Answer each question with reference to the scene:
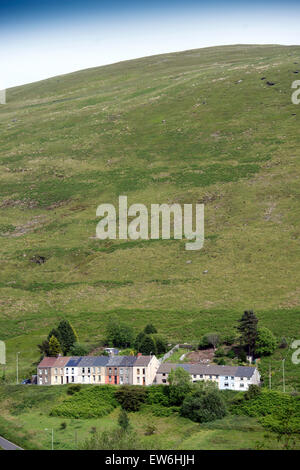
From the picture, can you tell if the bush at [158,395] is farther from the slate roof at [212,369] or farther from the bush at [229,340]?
the bush at [229,340]

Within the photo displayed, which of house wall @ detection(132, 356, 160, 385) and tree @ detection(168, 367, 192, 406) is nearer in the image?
tree @ detection(168, 367, 192, 406)

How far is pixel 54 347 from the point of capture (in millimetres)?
71125

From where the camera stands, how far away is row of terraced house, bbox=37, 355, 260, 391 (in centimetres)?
6116

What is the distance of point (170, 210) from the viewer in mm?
124750

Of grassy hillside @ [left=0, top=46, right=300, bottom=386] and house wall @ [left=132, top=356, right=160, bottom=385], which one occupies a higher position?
grassy hillside @ [left=0, top=46, right=300, bottom=386]

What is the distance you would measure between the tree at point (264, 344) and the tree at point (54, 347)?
22374 mm

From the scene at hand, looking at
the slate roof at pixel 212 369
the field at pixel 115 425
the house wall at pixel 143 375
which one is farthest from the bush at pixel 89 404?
the slate roof at pixel 212 369

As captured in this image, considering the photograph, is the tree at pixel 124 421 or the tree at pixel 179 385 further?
the tree at pixel 179 385

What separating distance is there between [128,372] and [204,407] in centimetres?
1109

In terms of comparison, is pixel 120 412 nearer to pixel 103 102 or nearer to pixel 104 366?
pixel 104 366

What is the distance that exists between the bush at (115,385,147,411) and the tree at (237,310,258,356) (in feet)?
52.3

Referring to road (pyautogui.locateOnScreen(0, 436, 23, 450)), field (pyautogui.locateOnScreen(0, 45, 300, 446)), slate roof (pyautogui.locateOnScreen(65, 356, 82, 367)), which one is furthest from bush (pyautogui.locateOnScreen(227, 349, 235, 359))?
road (pyautogui.locateOnScreen(0, 436, 23, 450))

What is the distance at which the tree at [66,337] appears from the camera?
7488 cm

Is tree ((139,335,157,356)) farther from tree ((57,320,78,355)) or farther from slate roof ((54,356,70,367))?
tree ((57,320,78,355))
